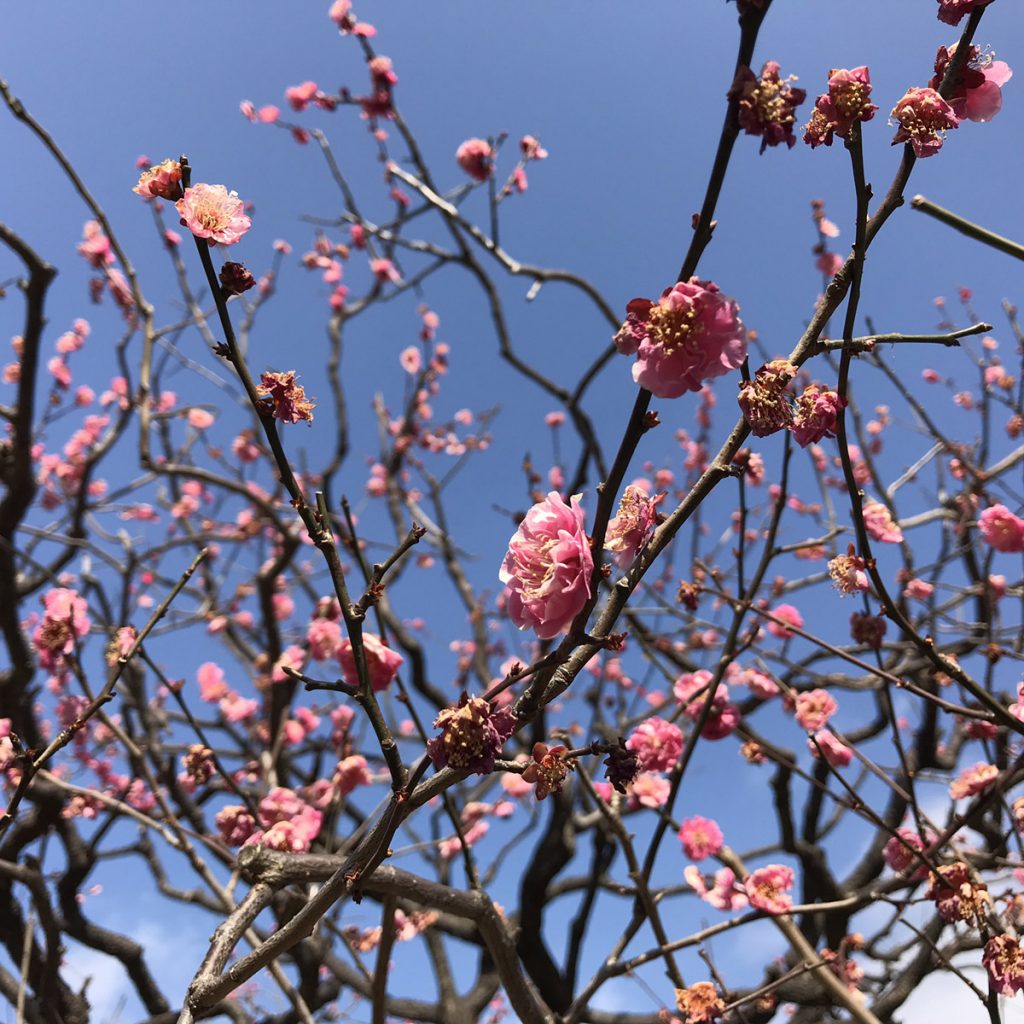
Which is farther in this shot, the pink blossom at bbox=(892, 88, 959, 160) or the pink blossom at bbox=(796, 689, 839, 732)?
the pink blossom at bbox=(796, 689, 839, 732)

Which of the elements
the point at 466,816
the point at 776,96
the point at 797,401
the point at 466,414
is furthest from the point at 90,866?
the point at 466,414

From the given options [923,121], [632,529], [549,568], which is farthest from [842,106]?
[549,568]

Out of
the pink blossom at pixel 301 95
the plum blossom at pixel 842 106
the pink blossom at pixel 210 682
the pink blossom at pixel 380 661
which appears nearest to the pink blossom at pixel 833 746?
the pink blossom at pixel 380 661

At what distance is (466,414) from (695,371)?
8.12m

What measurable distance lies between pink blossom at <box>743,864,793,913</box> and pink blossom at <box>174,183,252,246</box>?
7.82 ft

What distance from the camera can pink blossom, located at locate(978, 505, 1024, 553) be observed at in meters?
2.80

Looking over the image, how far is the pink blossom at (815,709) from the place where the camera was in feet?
9.07

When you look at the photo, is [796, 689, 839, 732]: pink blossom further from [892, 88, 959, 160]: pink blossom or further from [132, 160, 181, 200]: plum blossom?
[132, 160, 181, 200]: plum blossom

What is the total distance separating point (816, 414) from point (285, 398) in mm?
920

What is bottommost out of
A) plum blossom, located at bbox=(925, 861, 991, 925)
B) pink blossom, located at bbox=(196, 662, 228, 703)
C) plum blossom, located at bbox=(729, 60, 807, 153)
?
plum blossom, located at bbox=(925, 861, 991, 925)

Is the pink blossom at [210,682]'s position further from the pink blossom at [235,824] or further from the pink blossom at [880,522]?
the pink blossom at [880,522]

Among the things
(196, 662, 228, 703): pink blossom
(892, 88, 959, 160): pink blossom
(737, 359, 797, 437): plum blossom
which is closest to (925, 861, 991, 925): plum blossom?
(737, 359, 797, 437): plum blossom

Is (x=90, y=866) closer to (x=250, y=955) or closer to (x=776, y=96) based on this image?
(x=250, y=955)

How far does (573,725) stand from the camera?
5516 mm
